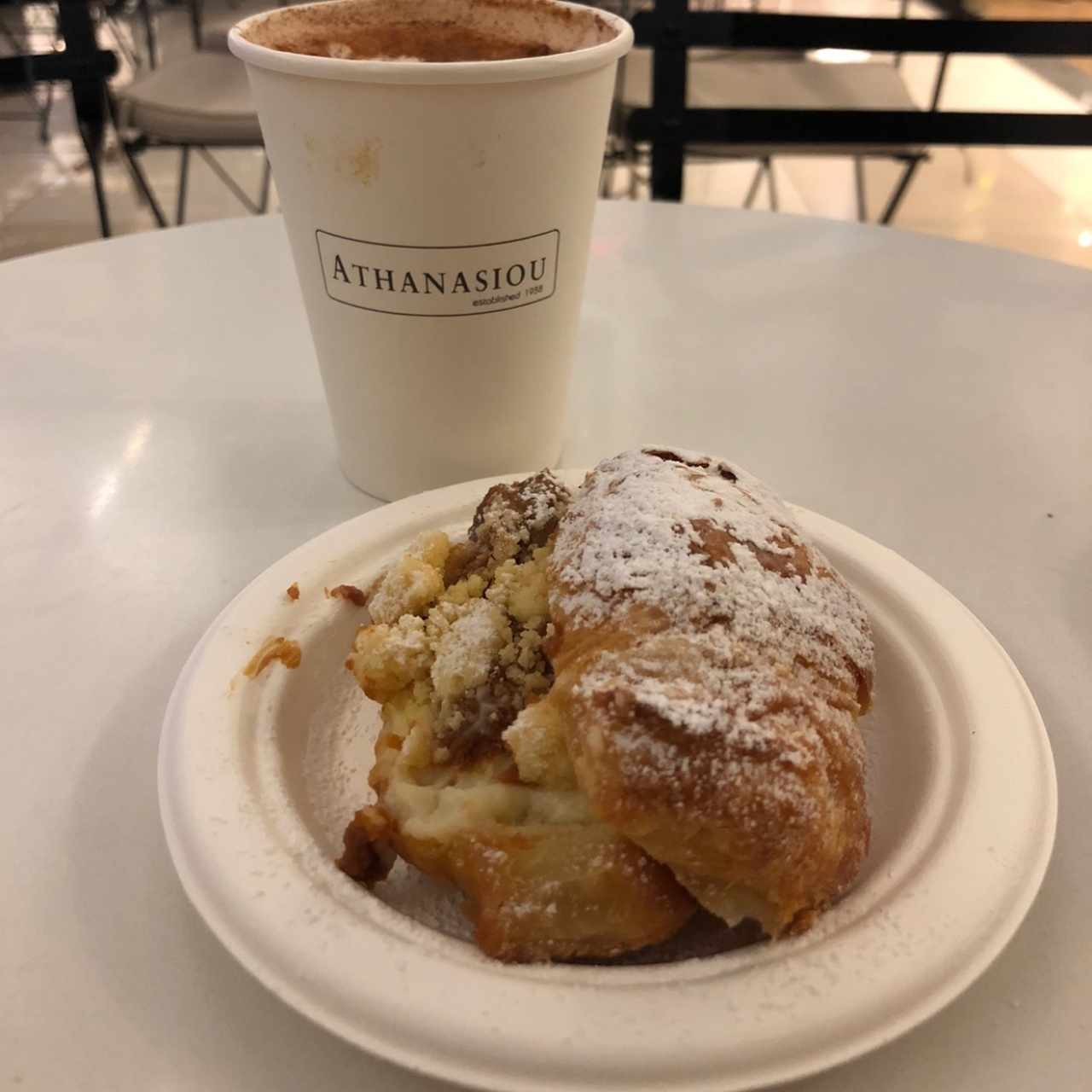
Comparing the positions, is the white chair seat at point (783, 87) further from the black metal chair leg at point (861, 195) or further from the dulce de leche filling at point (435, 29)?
the dulce de leche filling at point (435, 29)

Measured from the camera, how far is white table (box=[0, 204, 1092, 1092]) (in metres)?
0.42

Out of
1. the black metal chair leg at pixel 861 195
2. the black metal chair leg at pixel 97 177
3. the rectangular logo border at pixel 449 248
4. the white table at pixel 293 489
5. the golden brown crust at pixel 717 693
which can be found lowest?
the black metal chair leg at pixel 861 195

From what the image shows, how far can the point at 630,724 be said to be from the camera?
42 cm

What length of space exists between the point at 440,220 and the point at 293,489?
28 centimetres

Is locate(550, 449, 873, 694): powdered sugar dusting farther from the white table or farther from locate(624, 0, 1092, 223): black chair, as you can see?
locate(624, 0, 1092, 223): black chair

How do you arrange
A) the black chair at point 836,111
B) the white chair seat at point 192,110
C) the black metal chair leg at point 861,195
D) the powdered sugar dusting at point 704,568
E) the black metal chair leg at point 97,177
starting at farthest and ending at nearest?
1. the black metal chair leg at point 861,195
2. the white chair seat at point 192,110
3. the black metal chair leg at point 97,177
4. the black chair at point 836,111
5. the powdered sugar dusting at point 704,568

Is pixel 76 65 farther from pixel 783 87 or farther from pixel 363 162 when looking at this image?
pixel 783 87

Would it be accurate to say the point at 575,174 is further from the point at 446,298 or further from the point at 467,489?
the point at 467,489

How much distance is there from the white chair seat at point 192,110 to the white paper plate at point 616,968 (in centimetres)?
172

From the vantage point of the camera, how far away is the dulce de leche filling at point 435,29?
2.43 ft

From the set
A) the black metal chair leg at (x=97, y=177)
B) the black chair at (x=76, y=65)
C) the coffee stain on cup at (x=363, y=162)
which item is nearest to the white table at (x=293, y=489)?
the coffee stain on cup at (x=363, y=162)

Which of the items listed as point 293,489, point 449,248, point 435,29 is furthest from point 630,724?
point 435,29

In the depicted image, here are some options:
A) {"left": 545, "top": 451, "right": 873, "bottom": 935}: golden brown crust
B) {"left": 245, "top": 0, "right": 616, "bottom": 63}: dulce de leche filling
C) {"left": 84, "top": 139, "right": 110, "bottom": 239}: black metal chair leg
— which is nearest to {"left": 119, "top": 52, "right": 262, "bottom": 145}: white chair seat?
{"left": 84, "top": 139, "right": 110, "bottom": 239}: black metal chair leg

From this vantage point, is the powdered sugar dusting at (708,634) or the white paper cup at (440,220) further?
the white paper cup at (440,220)
